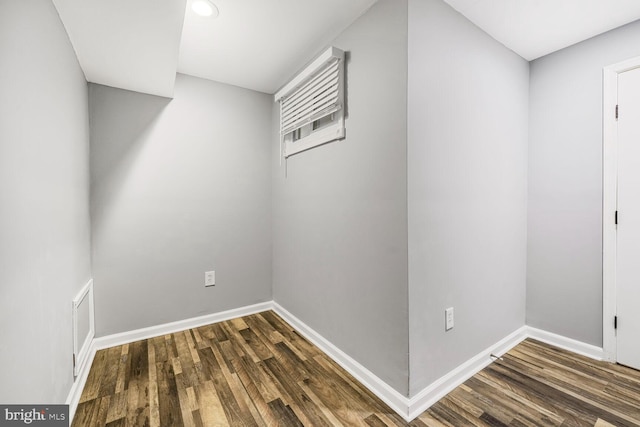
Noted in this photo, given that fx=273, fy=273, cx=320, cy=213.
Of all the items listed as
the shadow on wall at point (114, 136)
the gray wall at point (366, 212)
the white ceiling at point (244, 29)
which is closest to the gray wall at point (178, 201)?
the shadow on wall at point (114, 136)

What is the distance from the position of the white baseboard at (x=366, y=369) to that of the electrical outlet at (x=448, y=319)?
27cm

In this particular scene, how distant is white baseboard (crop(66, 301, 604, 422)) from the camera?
1417 millimetres

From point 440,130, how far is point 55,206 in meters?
1.97

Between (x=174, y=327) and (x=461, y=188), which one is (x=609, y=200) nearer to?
(x=461, y=188)

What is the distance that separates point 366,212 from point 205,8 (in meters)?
1.49

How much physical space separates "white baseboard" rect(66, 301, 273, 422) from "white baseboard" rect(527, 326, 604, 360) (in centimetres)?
228

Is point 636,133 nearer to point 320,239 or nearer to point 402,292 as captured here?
point 402,292

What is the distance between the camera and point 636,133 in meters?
1.69

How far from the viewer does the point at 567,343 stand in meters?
1.98

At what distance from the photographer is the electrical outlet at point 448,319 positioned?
156cm

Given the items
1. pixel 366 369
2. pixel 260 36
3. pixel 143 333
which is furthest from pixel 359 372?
pixel 260 36

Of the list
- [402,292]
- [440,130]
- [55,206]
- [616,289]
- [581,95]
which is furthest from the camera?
[581,95]

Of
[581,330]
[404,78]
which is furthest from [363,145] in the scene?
[581,330]

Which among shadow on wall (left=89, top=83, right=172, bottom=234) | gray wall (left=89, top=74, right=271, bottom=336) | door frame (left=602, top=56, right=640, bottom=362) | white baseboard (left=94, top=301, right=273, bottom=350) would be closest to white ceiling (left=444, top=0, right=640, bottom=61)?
door frame (left=602, top=56, right=640, bottom=362)
